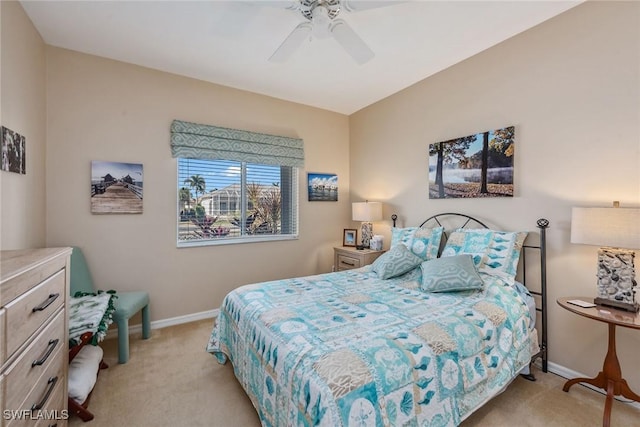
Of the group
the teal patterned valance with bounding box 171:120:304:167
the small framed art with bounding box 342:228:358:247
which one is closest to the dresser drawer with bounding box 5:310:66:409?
the teal patterned valance with bounding box 171:120:304:167

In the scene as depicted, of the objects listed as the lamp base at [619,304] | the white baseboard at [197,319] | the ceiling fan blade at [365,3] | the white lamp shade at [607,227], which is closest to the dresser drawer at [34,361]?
the white baseboard at [197,319]

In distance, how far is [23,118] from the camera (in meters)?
2.09

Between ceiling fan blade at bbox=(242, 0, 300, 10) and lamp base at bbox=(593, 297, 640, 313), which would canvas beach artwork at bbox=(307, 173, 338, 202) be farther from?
lamp base at bbox=(593, 297, 640, 313)

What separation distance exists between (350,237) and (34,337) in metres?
3.35

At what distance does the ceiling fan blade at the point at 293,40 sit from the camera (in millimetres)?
1918

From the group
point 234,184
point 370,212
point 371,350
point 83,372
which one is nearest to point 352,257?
point 370,212

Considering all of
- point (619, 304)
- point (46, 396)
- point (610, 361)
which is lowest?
point (610, 361)

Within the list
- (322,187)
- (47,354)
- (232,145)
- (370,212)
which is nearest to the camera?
Result: (47,354)

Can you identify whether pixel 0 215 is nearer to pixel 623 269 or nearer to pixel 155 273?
pixel 155 273

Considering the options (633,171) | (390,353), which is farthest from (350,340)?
(633,171)

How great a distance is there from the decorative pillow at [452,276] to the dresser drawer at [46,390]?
87.9 inches

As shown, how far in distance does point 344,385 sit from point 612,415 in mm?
1946

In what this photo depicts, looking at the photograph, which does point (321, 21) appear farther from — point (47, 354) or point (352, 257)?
point (352, 257)

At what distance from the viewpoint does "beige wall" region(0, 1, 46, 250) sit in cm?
183
